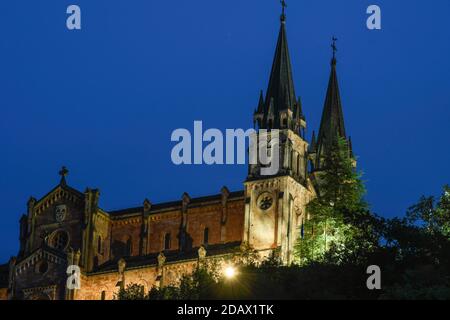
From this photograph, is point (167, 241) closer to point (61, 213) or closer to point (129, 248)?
point (129, 248)

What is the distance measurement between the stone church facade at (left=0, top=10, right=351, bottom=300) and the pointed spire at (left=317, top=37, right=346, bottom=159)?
0.45ft

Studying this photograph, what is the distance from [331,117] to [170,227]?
18.7 metres

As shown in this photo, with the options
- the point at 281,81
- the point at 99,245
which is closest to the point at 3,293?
the point at 99,245

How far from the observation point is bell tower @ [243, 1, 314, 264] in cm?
9625

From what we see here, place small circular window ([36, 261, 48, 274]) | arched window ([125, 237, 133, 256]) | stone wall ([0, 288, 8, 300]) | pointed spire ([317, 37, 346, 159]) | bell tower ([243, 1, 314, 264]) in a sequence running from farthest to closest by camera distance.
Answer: pointed spire ([317, 37, 346, 159])
arched window ([125, 237, 133, 256])
stone wall ([0, 288, 8, 300])
small circular window ([36, 261, 48, 274])
bell tower ([243, 1, 314, 264])

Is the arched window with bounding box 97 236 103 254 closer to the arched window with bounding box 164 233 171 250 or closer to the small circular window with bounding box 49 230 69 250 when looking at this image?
the small circular window with bounding box 49 230 69 250

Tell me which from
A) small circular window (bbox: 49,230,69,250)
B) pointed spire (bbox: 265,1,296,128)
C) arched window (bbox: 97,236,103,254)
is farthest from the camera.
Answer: small circular window (bbox: 49,230,69,250)

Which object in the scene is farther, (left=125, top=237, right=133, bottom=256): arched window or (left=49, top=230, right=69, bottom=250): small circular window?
(left=49, top=230, right=69, bottom=250): small circular window

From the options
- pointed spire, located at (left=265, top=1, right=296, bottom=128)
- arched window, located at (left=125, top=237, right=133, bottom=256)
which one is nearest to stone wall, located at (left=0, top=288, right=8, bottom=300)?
arched window, located at (left=125, top=237, right=133, bottom=256)

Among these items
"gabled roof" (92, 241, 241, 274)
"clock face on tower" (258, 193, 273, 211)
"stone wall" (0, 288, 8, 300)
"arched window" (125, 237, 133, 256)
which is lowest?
"stone wall" (0, 288, 8, 300)

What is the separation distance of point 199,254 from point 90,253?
13.2 metres

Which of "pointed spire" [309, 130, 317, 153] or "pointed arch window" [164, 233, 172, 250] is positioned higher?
"pointed spire" [309, 130, 317, 153]
